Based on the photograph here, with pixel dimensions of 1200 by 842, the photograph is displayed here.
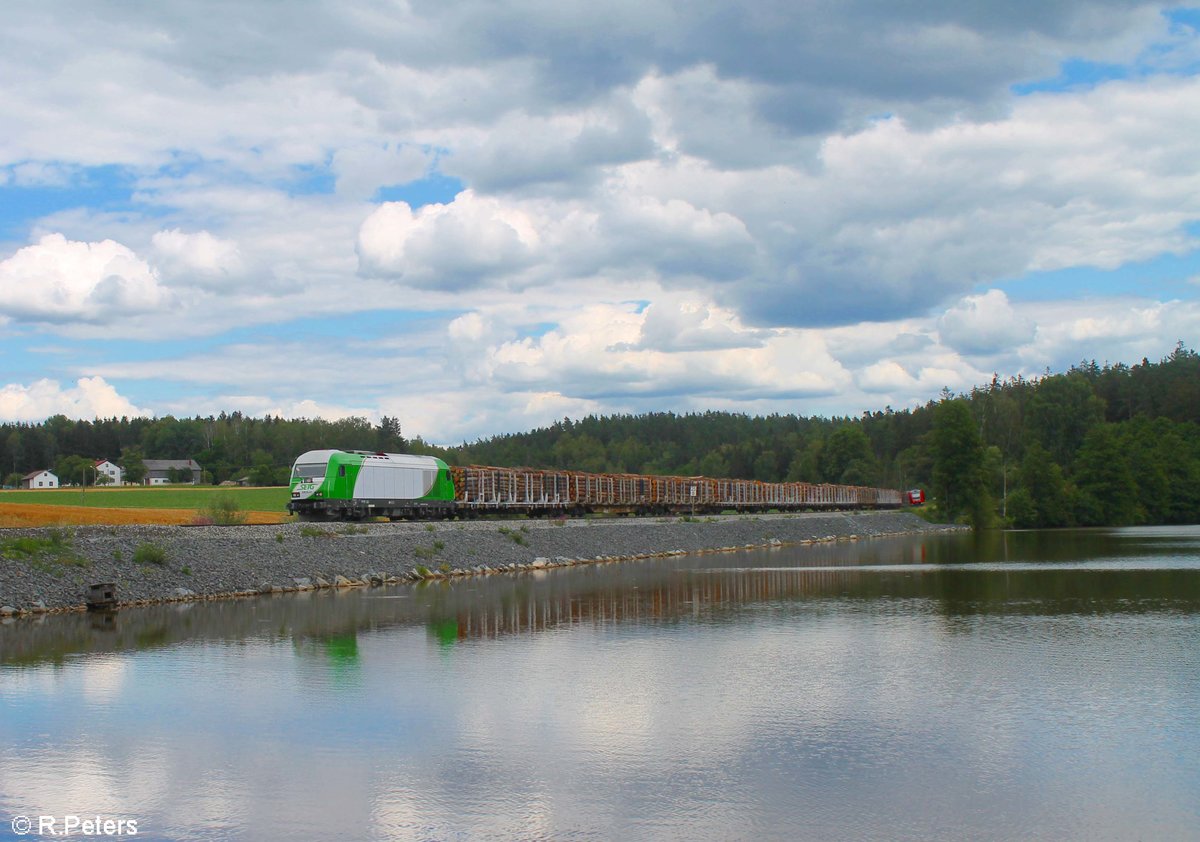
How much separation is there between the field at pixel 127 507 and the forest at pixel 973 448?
4412cm

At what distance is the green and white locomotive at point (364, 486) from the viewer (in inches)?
1996

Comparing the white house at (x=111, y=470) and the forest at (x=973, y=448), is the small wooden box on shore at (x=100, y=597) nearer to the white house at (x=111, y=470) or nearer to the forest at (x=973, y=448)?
the forest at (x=973, y=448)

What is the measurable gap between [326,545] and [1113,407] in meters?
153

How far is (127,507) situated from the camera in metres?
72.6

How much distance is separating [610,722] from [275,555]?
87.9 feet

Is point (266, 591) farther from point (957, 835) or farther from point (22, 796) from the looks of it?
point (957, 835)

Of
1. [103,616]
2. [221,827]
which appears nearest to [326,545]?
[103,616]

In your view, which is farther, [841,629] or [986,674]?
[841,629]

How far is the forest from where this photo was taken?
11675 centimetres

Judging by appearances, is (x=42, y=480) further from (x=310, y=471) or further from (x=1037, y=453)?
(x=1037, y=453)

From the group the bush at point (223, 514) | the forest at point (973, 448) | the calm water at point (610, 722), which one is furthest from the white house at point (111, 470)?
the calm water at point (610, 722)

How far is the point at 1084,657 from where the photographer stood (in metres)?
22.5

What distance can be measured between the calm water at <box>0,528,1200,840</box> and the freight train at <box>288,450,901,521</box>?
1887 centimetres

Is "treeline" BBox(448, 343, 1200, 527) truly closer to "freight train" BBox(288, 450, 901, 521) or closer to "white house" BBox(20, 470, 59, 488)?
"freight train" BBox(288, 450, 901, 521)
